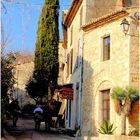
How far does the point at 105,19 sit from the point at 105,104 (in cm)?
481

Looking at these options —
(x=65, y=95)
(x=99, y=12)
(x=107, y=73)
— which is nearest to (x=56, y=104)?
(x=65, y=95)

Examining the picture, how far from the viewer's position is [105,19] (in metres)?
23.4

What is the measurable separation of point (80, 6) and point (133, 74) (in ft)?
29.3

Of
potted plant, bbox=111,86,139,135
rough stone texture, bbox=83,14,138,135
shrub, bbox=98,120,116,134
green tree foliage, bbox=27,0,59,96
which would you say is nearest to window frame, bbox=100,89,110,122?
rough stone texture, bbox=83,14,138,135

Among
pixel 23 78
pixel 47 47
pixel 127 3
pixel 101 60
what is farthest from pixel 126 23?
pixel 23 78

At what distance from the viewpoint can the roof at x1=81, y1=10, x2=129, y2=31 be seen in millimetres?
22170

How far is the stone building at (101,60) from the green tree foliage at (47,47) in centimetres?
506

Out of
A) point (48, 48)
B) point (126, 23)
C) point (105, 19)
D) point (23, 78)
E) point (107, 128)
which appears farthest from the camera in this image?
point (23, 78)

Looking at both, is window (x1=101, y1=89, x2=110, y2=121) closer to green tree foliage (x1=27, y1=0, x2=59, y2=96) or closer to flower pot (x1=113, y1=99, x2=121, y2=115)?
flower pot (x1=113, y1=99, x2=121, y2=115)

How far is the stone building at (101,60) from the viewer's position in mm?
21547

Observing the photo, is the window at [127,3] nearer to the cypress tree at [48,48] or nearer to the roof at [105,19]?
the roof at [105,19]

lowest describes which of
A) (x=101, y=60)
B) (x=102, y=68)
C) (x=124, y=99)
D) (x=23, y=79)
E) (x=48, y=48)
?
(x=124, y=99)

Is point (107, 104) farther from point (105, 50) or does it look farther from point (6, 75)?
point (6, 75)

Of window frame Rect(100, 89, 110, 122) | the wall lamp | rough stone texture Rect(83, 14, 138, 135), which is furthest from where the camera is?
window frame Rect(100, 89, 110, 122)
